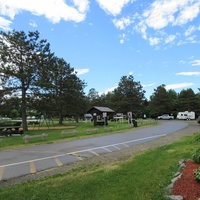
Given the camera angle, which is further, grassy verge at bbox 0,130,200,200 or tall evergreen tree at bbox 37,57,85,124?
tall evergreen tree at bbox 37,57,85,124

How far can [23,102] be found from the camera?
3453 cm

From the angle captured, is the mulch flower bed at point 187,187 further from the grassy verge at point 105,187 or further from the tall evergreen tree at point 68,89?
the tall evergreen tree at point 68,89

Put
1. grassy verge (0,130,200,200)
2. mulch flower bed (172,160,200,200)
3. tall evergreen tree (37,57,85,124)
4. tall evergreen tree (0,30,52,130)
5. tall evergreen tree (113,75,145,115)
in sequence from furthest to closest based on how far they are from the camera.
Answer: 1. tall evergreen tree (113,75,145,115)
2. tall evergreen tree (37,57,85,124)
3. tall evergreen tree (0,30,52,130)
4. grassy verge (0,130,200,200)
5. mulch flower bed (172,160,200,200)

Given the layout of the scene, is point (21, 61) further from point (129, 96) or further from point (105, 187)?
point (129, 96)

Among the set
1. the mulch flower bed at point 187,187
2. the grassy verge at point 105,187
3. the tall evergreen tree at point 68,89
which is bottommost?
the grassy verge at point 105,187

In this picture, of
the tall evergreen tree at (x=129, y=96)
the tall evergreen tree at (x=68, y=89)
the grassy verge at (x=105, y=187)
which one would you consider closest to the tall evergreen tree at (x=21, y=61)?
the tall evergreen tree at (x=68, y=89)

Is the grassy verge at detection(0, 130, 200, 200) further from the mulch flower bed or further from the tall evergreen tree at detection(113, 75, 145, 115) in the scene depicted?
the tall evergreen tree at detection(113, 75, 145, 115)

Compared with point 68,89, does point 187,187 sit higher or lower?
lower

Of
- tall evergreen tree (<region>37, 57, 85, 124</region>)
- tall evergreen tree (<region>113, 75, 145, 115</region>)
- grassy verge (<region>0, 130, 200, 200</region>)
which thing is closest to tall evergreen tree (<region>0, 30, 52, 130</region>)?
tall evergreen tree (<region>37, 57, 85, 124</region>)

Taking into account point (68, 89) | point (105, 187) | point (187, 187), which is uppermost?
point (68, 89)

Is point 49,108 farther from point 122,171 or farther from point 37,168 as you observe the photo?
point 122,171

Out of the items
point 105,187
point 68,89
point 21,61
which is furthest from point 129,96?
point 105,187

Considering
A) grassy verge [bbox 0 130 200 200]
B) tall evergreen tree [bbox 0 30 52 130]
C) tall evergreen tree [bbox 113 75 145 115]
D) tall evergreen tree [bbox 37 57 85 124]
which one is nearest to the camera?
grassy verge [bbox 0 130 200 200]

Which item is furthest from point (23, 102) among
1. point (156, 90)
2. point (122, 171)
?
point (156, 90)
